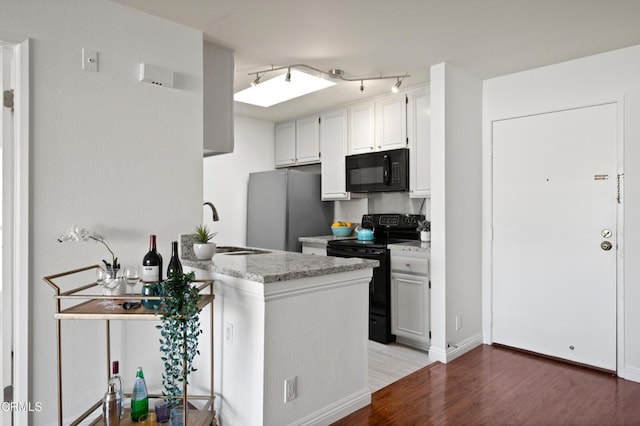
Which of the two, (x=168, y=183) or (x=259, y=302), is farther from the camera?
(x=168, y=183)

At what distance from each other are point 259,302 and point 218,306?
42cm

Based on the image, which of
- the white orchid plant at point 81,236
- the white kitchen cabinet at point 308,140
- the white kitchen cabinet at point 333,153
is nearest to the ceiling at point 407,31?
the white kitchen cabinet at point 333,153

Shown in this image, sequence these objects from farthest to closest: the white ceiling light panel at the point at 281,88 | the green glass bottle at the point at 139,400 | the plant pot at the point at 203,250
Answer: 1. the white ceiling light panel at the point at 281,88
2. the plant pot at the point at 203,250
3. the green glass bottle at the point at 139,400

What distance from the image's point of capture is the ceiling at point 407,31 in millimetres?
2344

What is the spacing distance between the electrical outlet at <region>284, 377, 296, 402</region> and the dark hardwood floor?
0.39 metres

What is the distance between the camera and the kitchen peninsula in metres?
1.98

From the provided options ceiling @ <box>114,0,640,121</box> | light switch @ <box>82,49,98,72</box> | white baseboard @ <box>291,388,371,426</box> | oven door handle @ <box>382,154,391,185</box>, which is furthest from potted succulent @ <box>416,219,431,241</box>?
light switch @ <box>82,49,98,72</box>

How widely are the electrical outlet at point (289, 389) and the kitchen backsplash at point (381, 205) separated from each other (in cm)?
251

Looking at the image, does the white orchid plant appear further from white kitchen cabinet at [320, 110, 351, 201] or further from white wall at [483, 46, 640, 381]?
white wall at [483, 46, 640, 381]

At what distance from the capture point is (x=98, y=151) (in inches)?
89.8

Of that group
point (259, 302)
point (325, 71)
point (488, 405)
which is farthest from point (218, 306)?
point (325, 71)

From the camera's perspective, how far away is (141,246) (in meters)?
2.44

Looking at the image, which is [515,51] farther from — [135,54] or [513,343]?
[135,54]

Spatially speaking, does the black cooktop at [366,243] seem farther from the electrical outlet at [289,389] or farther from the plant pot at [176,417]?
the plant pot at [176,417]
